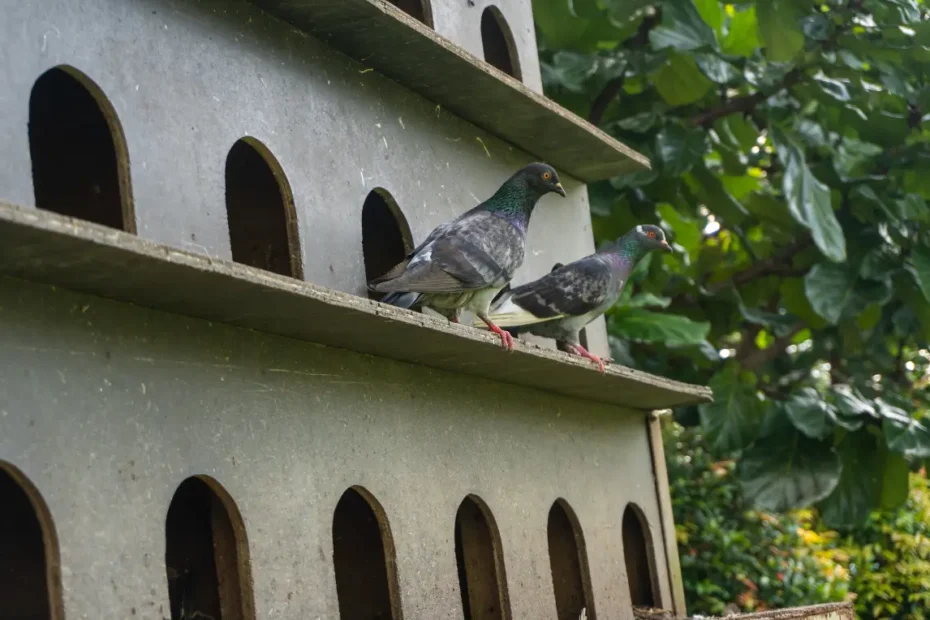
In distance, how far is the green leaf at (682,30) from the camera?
7742 millimetres

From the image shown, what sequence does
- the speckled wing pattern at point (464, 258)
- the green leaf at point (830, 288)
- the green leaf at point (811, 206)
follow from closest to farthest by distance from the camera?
the speckled wing pattern at point (464, 258)
the green leaf at point (811, 206)
the green leaf at point (830, 288)

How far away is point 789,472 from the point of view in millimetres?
8227

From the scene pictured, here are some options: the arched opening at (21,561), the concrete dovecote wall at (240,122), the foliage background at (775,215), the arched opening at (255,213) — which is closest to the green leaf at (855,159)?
the foliage background at (775,215)

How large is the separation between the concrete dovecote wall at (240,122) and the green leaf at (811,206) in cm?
192

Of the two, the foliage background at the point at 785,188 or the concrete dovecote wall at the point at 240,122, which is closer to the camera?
the concrete dovecote wall at the point at 240,122

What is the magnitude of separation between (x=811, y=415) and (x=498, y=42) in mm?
2853

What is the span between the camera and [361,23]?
207 inches

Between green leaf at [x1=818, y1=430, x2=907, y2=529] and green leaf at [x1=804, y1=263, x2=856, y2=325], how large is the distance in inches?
29.7

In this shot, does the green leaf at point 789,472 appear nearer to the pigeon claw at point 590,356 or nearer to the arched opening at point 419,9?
the pigeon claw at point 590,356

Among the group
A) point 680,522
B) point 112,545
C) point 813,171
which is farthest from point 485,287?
point 680,522

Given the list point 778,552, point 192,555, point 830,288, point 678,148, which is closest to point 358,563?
point 192,555

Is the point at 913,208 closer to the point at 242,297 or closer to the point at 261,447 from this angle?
the point at 261,447

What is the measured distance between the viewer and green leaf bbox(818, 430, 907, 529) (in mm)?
8375

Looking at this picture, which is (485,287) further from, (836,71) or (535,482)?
(836,71)
